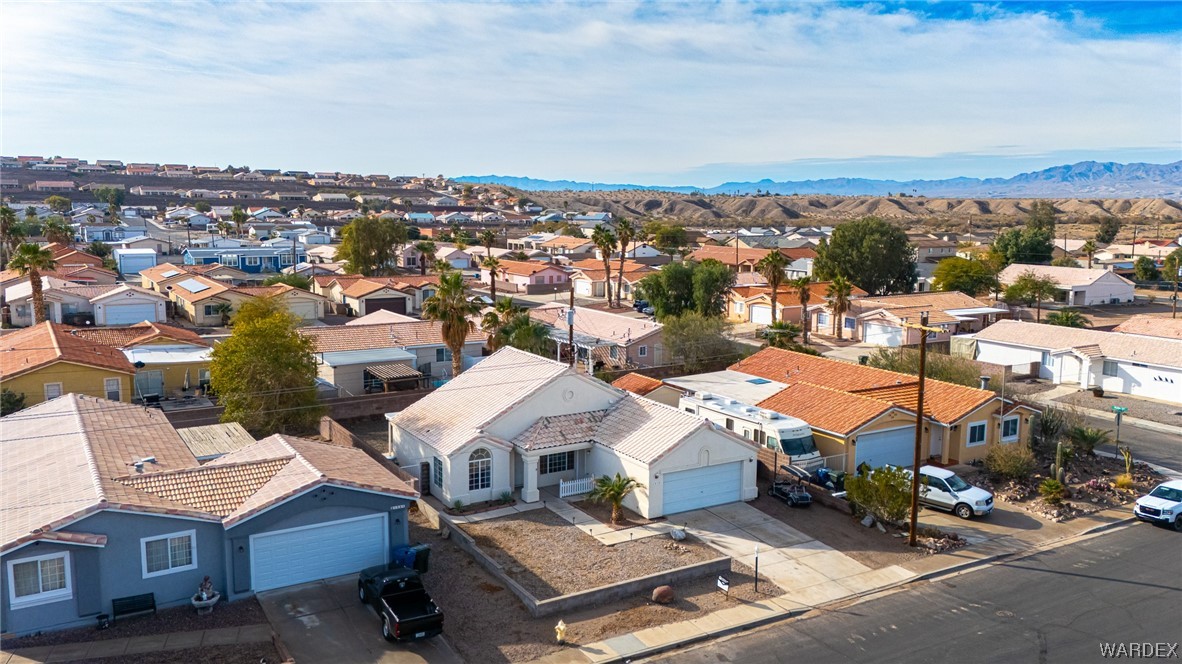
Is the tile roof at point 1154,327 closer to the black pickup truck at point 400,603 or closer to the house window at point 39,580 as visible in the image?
the black pickup truck at point 400,603

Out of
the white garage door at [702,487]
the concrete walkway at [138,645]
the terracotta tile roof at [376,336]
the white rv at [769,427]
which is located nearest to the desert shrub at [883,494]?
the white garage door at [702,487]

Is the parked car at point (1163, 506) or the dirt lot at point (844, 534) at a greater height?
the parked car at point (1163, 506)

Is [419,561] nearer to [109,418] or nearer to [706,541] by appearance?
[706,541]

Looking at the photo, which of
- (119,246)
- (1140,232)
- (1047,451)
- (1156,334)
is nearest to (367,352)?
(1047,451)

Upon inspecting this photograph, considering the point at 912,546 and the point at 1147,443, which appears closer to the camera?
the point at 912,546

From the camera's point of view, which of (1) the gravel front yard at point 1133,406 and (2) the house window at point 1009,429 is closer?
(2) the house window at point 1009,429

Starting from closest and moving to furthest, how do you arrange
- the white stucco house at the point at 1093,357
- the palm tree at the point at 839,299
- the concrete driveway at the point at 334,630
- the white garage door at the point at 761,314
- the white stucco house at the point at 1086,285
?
the concrete driveway at the point at 334,630, the white stucco house at the point at 1093,357, the palm tree at the point at 839,299, the white garage door at the point at 761,314, the white stucco house at the point at 1086,285

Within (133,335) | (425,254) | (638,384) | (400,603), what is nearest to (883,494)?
(638,384)

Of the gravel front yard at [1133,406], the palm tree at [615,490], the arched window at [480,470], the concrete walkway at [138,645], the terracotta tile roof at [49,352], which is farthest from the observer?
the gravel front yard at [1133,406]
